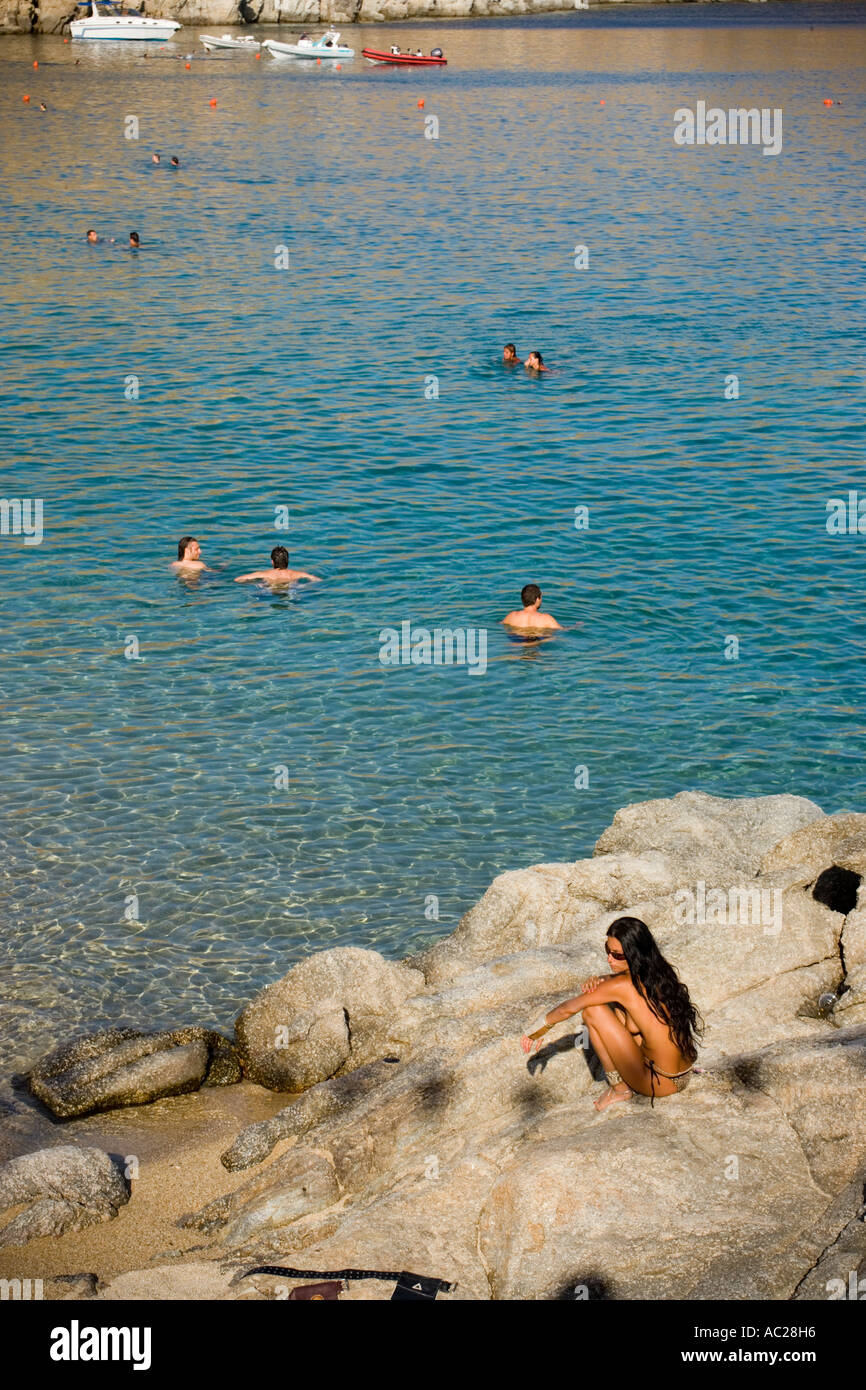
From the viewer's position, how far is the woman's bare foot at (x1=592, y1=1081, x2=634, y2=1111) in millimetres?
9016

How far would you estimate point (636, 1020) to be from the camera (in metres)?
8.91

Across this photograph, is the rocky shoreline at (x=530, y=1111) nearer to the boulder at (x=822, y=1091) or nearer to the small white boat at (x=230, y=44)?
the boulder at (x=822, y=1091)

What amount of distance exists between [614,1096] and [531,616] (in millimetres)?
11880

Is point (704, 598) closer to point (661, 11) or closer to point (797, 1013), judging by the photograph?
point (797, 1013)

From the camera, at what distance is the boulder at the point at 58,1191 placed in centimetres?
957

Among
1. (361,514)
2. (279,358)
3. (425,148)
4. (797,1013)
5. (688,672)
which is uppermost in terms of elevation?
(425,148)

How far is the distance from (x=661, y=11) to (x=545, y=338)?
134m

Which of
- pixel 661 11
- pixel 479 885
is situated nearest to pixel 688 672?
pixel 479 885

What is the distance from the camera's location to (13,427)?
28.6 metres

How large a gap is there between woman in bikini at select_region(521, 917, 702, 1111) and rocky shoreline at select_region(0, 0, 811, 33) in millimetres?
114214

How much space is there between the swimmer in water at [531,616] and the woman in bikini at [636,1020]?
11470mm

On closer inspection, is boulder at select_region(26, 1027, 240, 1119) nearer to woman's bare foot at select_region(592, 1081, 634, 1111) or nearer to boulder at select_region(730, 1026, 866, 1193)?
woman's bare foot at select_region(592, 1081, 634, 1111)

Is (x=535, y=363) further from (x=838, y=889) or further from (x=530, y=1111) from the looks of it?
(x=530, y=1111)
